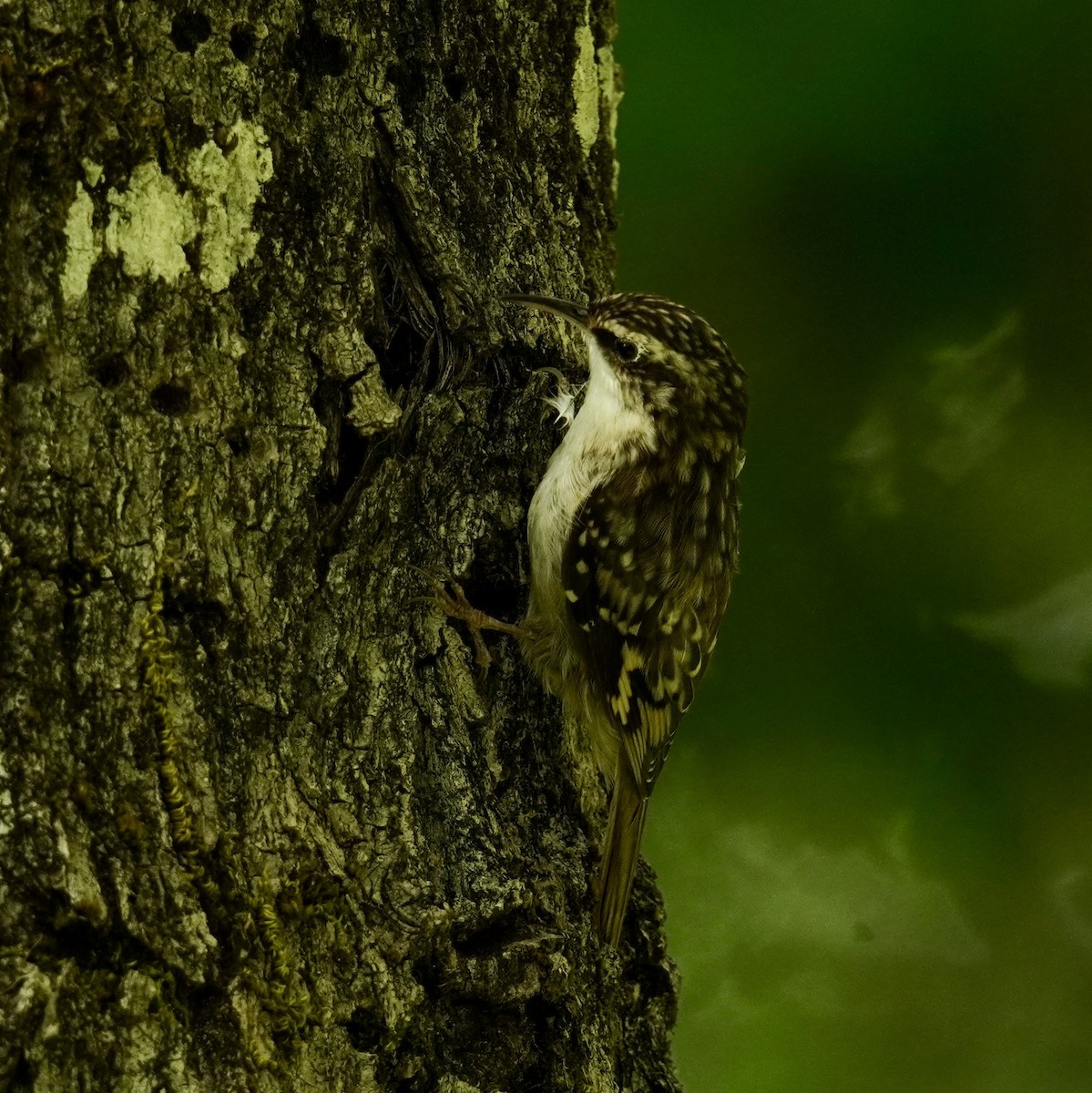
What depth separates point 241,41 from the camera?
4.58ft

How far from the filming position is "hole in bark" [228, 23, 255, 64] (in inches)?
54.5

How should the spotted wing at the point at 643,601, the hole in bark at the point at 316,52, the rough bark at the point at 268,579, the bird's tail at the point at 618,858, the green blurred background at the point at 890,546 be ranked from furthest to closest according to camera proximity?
1. the green blurred background at the point at 890,546
2. the spotted wing at the point at 643,601
3. the bird's tail at the point at 618,858
4. the hole in bark at the point at 316,52
5. the rough bark at the point at 268,579

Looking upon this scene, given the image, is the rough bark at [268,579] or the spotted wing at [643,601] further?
the spotted wing at [643,601]

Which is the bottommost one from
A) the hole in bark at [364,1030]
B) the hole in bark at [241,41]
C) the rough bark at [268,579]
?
the hole in bark at [364,1030]

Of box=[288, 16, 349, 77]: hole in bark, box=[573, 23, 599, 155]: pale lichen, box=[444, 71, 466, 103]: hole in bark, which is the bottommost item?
box=[288, 16, 349, 77]: hole in bark

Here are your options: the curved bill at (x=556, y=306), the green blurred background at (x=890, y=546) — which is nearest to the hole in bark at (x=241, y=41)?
the curved bill at (x=556, y=306)

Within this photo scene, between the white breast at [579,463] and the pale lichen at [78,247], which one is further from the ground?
the white breast at [579,463]

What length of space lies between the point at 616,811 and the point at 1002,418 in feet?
4.62

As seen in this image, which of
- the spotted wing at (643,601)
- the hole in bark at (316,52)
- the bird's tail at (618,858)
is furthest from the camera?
the spotted wing at (643,601)

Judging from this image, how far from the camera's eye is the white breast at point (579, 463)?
1791mm

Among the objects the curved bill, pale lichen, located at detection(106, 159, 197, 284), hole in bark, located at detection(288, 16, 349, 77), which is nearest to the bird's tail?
the curved bill

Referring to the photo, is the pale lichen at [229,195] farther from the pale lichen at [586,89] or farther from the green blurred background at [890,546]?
the green blurred background at [890,546]

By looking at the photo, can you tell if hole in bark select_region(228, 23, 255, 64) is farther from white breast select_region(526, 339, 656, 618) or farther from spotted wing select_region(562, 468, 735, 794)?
spotted wing select_region(562, 468, 735, 794)

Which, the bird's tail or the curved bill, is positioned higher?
the curved bill
